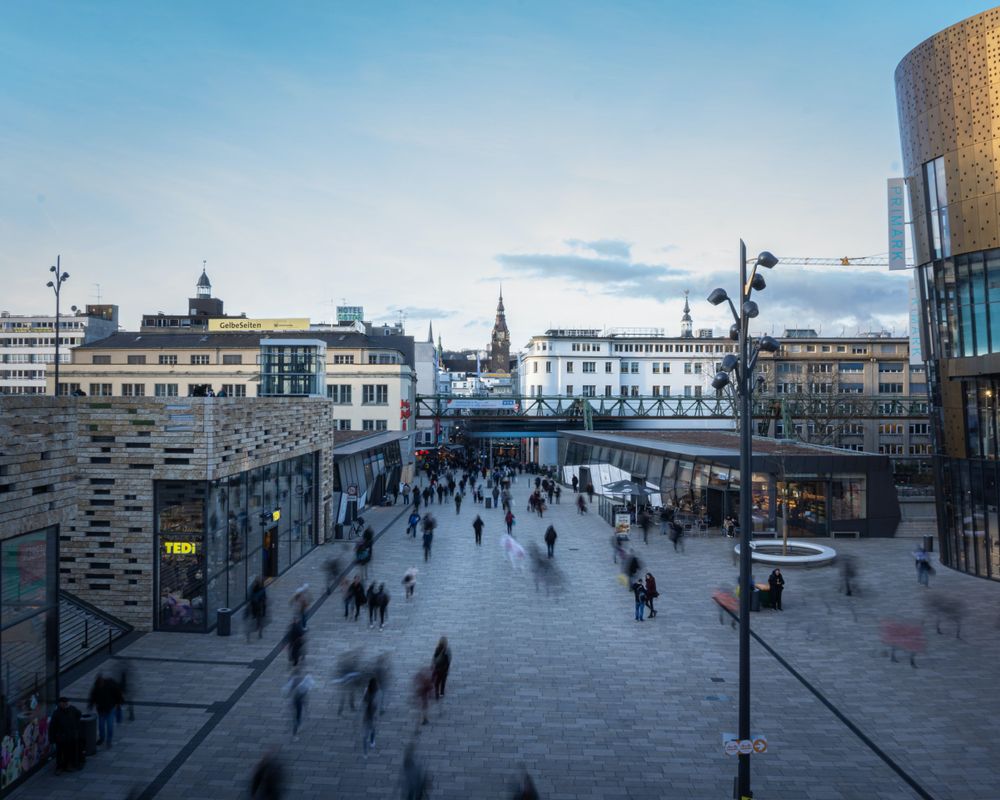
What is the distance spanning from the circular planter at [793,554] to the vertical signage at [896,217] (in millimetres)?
15124

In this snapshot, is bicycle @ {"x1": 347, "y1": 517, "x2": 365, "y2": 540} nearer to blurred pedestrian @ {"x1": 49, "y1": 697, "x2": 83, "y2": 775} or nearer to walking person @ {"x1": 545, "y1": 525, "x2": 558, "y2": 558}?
walking person @ {"x1": 545, "y1": 525, "x2": 558, "y2": 558}

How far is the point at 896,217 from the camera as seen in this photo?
35781mm

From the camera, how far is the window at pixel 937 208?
28391mm

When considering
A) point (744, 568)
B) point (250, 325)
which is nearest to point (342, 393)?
Answer: point (250, 325)

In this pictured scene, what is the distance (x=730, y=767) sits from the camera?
462 inches

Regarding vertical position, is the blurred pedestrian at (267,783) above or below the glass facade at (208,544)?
below

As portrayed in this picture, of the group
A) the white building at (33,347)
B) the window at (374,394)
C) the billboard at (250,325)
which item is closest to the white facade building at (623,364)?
the billboard at (250,325)

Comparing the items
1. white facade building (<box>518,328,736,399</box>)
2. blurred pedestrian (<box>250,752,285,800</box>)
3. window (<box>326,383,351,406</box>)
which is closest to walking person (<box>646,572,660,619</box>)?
blurred pedestrian (<box>250,752,285,800</box>)

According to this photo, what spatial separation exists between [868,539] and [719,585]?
42.9 feet

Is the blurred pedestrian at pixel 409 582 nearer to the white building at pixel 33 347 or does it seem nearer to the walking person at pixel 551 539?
the walking person at pixel 551 539

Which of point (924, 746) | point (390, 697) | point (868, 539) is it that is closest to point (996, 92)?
point (868, 539)

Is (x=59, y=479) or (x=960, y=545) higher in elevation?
(x=59, y=479)

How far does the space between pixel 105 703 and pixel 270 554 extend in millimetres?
12040

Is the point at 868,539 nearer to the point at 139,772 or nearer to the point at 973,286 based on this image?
the point at 973,286
